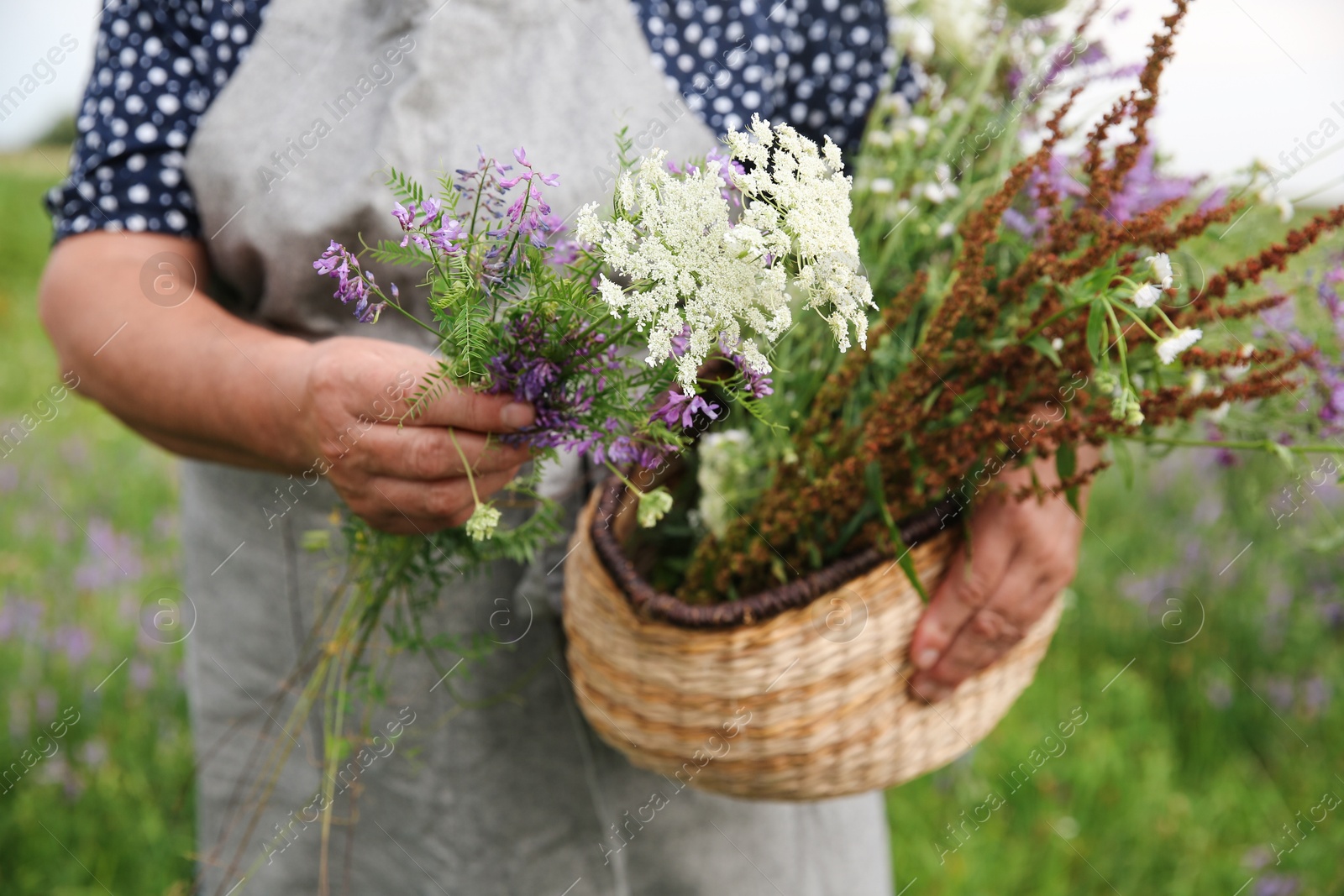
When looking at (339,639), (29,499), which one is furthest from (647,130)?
(29,499)

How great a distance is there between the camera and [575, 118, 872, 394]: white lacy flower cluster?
20.9 inches

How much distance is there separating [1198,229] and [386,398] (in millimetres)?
659

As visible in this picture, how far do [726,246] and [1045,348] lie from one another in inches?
14.0

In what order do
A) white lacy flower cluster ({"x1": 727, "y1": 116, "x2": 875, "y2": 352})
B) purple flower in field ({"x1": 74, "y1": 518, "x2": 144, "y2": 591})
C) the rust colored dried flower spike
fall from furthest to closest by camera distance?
purple flower in field ({"x1": 74, "y1": 518, "x2": 144, "y2": 591}) → the rust colored dried flower spike → white lacy flower cluster ({"x1": 727, "y1": 116, "x2": 875, "y2": 352})

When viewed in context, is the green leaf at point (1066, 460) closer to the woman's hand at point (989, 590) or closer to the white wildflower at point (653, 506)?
the woman's hand at point (989, 590)

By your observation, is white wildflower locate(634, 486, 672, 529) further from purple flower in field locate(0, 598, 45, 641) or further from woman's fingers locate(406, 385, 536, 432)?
purple flower in field locate(0, 598, 45, 641)

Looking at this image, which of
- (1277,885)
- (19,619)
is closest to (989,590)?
(1277,885)

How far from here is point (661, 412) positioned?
0.66m

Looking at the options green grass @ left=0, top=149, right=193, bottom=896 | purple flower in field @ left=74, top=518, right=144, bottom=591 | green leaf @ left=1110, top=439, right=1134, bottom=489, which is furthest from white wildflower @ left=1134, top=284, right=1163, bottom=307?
purple flower in field @ left=74, top=518, right=144, bottom=591

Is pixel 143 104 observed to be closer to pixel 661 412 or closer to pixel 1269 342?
pixel 661 412

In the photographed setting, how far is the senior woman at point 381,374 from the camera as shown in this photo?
92 cm

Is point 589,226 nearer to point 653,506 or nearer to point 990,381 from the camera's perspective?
point 653,506

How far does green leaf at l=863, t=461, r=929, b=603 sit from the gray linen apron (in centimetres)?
38

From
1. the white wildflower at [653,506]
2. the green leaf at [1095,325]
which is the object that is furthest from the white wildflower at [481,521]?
the green leaf at [1095,325]
